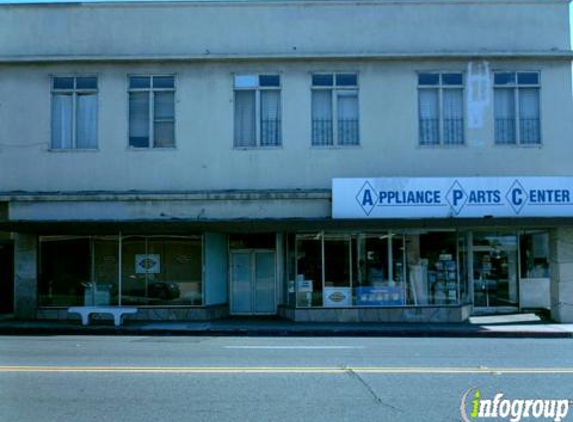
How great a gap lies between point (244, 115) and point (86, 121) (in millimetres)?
4716

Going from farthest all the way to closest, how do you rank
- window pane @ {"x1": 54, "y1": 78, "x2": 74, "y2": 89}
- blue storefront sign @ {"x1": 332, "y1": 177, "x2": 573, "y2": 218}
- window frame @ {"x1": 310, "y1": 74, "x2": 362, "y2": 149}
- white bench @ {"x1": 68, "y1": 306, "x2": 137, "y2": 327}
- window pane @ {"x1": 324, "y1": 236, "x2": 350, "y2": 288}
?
window pane @ {"x1": 54, "y1": 78, "x2": 74, "y2": 89}, window frame @ {"x1": 310, "y1": 74, "x2": 362, "y2": 149}, window pane @ {"x1": 324, "y1": 236, "x2": 350, "y2": 288}, blue storefront sign @ {"x1": 332, "y1": 177, "x2": 573, "y2": 218}, white bench @ {"x1": 68, "y1": 306, "x2": 137, "y2": 327}

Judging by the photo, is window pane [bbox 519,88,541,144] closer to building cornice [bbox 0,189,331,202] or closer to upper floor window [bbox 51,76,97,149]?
building cornice [bbox 0,189,331,202]

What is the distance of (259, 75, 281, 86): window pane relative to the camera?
70.6 ft

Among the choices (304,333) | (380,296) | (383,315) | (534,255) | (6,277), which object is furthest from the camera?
(6,277)

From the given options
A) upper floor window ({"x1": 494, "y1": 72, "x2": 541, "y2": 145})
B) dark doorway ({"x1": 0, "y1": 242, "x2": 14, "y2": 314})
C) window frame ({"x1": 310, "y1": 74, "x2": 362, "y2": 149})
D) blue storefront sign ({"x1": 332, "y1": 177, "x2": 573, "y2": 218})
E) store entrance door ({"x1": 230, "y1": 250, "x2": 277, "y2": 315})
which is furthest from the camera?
dark doorway ({"x1": 0, "y1": 242, "x2": 14, "y2": 314})

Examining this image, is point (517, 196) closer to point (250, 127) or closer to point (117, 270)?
point (250, 127)

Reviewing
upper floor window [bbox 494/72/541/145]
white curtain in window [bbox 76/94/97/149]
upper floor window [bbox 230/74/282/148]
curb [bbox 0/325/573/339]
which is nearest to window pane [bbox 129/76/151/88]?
white curtain in window [bbox 76/94/97/149]

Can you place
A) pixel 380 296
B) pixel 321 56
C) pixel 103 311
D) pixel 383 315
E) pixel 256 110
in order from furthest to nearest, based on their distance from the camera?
pixel 256 110
pixel 321 56
pixel 380 296
pixel 383 315
pixel 103 311

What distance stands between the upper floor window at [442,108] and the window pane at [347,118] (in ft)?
6.32

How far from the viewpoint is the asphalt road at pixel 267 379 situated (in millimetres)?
7766

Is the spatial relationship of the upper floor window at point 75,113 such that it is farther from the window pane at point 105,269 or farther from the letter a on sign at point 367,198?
the letter a on sign at point 367,198

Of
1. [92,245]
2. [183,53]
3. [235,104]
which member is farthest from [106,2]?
[92,245]

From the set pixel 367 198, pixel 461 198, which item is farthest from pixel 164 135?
pixel 461 198

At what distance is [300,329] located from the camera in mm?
18281
